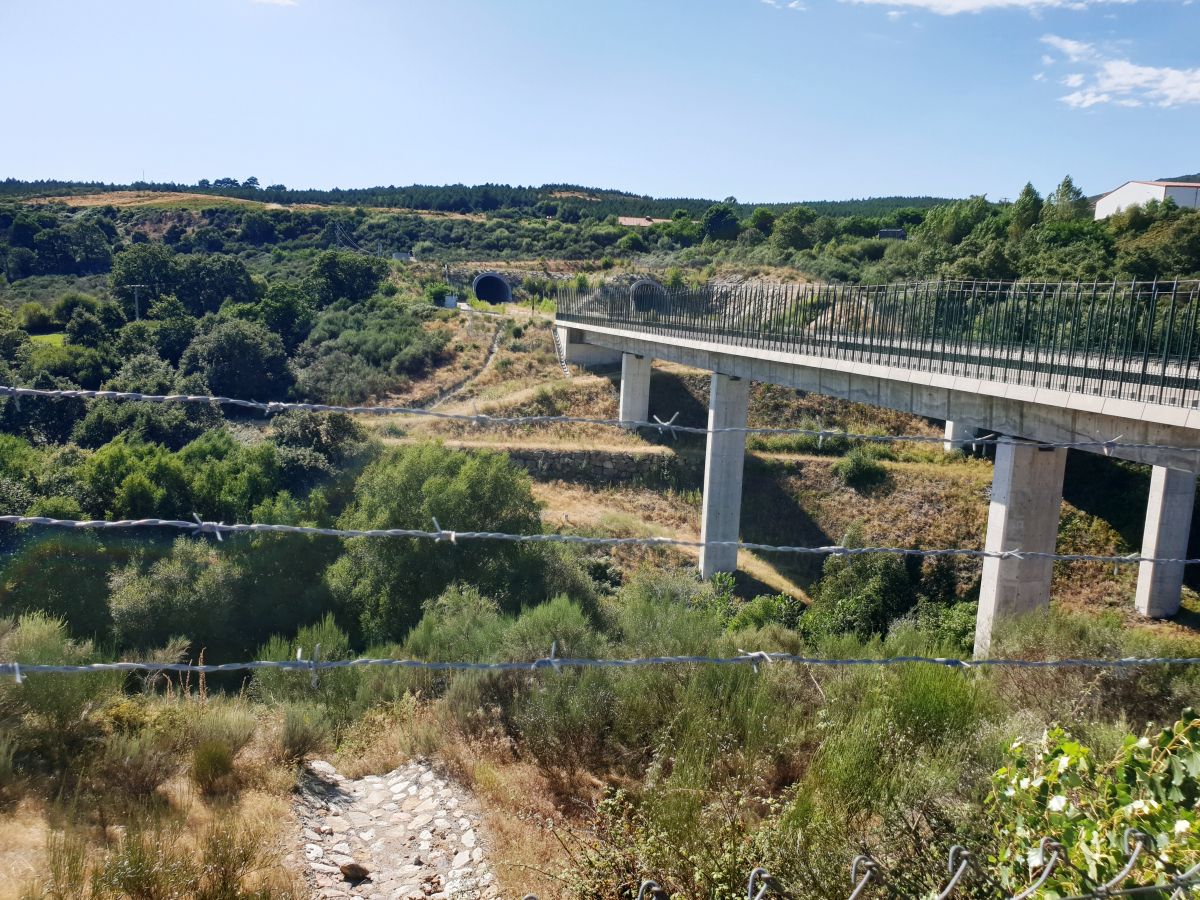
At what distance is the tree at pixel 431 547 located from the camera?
15.7m

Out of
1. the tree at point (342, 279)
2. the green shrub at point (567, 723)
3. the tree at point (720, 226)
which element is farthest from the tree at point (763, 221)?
the green shrub at point (567, 723)

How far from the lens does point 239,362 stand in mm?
38500

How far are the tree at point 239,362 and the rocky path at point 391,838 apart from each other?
34899 mm

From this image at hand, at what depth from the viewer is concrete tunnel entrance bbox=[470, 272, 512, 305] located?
65.1m

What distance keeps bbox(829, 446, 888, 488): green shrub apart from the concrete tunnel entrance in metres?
40.9

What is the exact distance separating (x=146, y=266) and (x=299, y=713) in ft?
182

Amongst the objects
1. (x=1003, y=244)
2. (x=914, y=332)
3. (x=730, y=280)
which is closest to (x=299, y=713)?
(x=914, y=332)

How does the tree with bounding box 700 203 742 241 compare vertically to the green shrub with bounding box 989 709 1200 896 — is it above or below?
above

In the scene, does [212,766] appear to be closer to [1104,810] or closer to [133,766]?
[133,766]

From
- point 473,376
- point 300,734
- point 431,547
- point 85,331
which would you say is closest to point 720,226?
point 473,376

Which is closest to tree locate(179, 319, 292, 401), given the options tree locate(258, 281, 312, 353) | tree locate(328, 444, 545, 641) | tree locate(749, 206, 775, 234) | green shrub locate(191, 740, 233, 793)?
tree locate(258, 281, 312, 353)

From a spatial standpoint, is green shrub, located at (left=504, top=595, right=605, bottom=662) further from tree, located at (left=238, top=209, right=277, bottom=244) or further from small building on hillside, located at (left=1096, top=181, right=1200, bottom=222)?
tree, located at (left=238, top=209, right=277, bottom=244)

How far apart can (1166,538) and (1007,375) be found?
996 cm

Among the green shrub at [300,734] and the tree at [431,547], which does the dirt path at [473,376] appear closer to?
the tree at [431,547]
